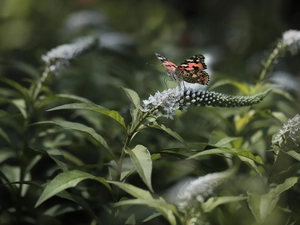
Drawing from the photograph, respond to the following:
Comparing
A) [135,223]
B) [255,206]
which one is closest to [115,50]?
[135,223]

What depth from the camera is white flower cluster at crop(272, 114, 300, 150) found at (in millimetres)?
1955

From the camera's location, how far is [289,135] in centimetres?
197

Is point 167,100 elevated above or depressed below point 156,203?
above

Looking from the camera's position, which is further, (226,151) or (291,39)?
(291,39)

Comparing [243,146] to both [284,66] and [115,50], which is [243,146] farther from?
[284,66]

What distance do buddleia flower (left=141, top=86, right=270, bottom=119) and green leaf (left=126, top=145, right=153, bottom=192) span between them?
17 centimetres

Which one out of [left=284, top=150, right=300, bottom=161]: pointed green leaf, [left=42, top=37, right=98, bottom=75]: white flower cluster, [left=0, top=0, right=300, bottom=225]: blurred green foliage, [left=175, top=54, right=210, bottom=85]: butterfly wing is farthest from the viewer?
[left=42, top=37, right=98, bottom=75]: white flower cluster

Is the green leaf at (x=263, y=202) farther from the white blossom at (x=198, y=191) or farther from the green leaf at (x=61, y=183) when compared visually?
the green leaf at (x=61, y=183)

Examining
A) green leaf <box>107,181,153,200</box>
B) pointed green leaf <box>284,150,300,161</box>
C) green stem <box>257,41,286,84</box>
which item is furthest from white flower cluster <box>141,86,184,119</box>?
green stem <box>257,41,286,84</box>

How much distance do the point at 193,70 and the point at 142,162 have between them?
571 millimetres

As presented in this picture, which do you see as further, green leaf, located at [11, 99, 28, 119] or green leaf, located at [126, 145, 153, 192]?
green leaf, located at [11, 99, 28, 119]

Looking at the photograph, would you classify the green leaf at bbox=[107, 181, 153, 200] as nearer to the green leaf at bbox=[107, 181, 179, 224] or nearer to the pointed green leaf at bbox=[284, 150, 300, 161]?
the green leaf at bbox=[107, 181, 179, 224]

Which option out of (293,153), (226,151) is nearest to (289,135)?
(293,153)

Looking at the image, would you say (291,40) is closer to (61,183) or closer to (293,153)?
(293,153)
